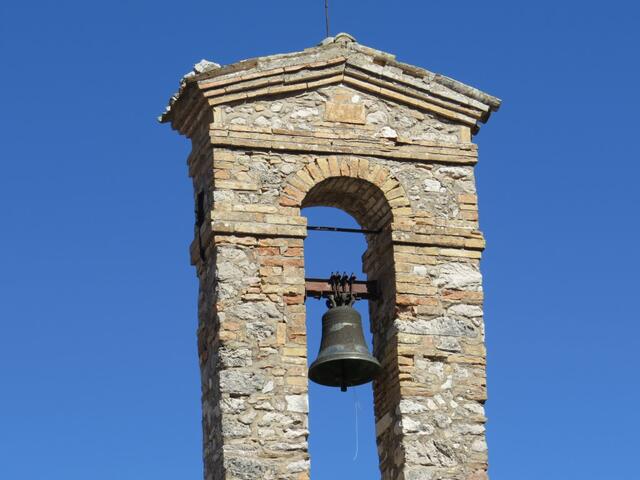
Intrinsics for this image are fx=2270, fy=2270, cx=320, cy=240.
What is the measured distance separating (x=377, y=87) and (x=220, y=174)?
5.04ft

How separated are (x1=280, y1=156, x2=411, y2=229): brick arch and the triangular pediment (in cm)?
69

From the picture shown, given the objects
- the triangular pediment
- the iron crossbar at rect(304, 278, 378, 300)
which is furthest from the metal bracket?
the triangular pediment

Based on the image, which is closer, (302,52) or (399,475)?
(399,475)

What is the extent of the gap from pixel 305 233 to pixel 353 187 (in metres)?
0.64

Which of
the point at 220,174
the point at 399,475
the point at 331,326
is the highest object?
the point at 220,174

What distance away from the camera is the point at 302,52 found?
57.1ft

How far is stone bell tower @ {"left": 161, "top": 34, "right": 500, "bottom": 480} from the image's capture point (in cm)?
1627

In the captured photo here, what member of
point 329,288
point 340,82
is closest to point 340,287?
point 329,288

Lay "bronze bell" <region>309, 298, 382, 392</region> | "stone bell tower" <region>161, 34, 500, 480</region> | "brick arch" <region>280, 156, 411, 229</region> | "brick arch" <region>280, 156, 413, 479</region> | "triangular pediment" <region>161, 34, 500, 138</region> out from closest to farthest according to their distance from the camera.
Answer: "stone bell tower" <region>161, 34, 500, 480</region> < "bronze bell" <region>309, 298, 382, 392</region> < "brick arch" <region>280, 156, 413, 479</region> < "brick arch" <region>280, 156, 411, 229</region> < "triangular pediment" <region>161, 34, 500, 138</region>

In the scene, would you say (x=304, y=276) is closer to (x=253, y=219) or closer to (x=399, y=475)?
(x=253, y=219)

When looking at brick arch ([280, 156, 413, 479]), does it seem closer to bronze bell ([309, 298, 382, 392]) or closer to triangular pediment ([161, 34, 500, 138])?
bronze bell ([309, 298, 382, 392])

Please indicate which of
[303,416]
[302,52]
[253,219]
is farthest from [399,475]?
[302,52]

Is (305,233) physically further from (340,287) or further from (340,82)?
(340,82)

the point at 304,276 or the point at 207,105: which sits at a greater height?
the point at 207,105
